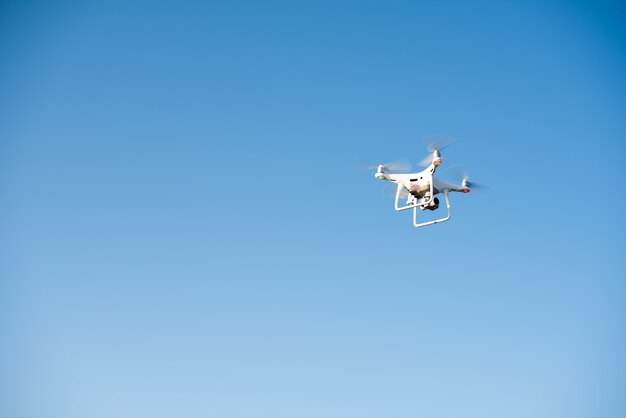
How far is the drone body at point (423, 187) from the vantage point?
124 feet

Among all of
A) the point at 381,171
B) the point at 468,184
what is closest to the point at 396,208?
the point at 381,171

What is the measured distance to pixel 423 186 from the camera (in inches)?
1507

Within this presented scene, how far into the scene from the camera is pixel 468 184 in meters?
40.8

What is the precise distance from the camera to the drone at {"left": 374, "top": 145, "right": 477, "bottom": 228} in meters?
37.6

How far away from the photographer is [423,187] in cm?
3831

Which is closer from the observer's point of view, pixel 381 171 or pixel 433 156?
pixel 433 156

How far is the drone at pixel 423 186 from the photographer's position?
37.6 m

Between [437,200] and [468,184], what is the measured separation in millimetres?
3484

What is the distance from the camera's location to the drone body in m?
37.8

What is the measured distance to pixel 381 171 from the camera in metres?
40.3

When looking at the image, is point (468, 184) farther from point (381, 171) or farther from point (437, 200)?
point (381, 171)

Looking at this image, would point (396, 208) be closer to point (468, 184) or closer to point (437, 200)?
point (437, 200)

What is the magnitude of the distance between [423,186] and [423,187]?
70mm

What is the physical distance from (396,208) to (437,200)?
2.71m
